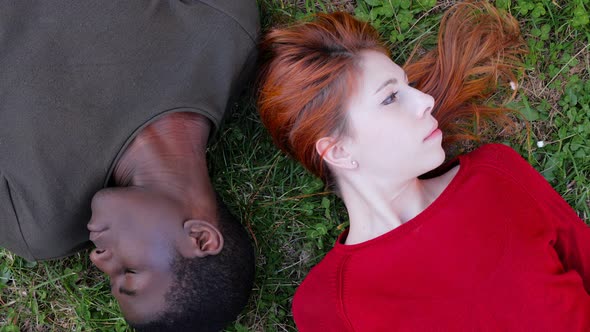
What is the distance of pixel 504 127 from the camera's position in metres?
3.82

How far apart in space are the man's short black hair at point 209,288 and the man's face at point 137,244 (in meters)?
0.05

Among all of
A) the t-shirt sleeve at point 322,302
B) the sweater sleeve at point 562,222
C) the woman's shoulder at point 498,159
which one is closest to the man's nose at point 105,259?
the t-shirt sleeve at point 322,302

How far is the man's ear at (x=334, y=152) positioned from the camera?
3076mm

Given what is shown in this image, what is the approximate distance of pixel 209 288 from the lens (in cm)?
282

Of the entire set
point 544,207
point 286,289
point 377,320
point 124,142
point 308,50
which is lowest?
point 286,289

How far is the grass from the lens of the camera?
12.4 feet

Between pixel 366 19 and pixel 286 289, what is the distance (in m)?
1.81

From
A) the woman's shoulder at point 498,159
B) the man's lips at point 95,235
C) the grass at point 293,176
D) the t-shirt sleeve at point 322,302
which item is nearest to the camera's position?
the man's lips at point 95,235

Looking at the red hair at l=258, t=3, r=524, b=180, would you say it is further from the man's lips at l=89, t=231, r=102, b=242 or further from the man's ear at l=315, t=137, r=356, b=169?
the man's lips at l=89, t=231, r=102, b=242

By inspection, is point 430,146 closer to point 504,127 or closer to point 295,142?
point 295,142

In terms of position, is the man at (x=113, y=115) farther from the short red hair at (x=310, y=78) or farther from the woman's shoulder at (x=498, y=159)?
the woman's shoulder at (x=498, y=159)

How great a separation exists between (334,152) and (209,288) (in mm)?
928

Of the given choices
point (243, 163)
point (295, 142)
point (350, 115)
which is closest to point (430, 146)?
point (350, 115)

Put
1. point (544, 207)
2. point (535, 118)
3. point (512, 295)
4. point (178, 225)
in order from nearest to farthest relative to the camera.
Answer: point (178, 225)
point (512, 295)
point (544, 207)
point (535, 118)
